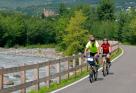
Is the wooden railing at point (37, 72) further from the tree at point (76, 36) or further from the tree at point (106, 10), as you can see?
the tree at point (106, 10)

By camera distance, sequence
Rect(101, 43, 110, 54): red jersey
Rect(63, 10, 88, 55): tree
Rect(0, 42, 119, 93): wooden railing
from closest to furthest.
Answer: Rect(0, 42, 119, 93): wooden railing
Rect(101, 43, 110, 54): red jersey
Rect(63, 10, 88, 55): tree

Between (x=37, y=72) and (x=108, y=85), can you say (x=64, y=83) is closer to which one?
(x=108, y=85)

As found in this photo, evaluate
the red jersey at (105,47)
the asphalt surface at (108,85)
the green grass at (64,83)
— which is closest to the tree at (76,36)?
the green grass at (64,83)

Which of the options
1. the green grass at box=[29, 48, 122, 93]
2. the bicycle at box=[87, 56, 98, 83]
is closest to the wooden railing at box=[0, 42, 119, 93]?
the green grass at box=[29, 48, 122, 93]

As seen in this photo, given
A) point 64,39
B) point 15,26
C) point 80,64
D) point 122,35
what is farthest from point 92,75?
point 15,26

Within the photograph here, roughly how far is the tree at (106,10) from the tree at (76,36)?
30.8 m

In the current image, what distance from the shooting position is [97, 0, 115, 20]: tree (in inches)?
5753

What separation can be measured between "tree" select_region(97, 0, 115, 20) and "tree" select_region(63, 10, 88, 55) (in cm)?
3082

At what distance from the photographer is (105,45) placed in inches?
1025

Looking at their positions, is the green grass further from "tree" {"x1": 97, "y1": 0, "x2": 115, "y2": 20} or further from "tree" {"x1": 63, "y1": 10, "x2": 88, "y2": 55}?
"tree" {"x1": 97, "y1": 0, "x2": 115, "y2": 20}

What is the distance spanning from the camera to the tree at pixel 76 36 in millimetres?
104744

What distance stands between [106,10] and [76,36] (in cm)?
3981

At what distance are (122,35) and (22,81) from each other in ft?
363

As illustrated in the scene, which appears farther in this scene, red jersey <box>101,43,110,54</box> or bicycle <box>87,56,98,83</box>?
red jersey <box>101,43,110,54</box>
